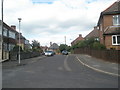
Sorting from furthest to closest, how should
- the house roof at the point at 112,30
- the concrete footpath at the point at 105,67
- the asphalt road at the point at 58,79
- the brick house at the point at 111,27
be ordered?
the brick house at the point at 111,27 → the house roof at the point at 112,30 → the concrete footpath at the point at 105,67 → the asphalt road at the point at 58,79

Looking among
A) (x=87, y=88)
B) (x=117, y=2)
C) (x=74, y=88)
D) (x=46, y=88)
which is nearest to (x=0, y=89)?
(x=46, y=88)

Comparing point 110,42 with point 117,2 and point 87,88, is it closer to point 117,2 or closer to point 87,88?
point 117,2

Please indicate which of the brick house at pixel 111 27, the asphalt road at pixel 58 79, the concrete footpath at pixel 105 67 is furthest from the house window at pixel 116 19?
the asphalt road at pixel 58 79

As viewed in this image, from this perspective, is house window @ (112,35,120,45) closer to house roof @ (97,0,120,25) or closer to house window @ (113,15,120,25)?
→ house window @ (113,15,120,25)

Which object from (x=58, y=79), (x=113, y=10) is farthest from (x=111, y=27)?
(x=58, y=79)

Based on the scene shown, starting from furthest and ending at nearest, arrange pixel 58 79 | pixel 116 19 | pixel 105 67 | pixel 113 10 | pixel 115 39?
pixel 113 10, pixel 116 19, pixel 115 39, pixel 105 67, pixel 58 79

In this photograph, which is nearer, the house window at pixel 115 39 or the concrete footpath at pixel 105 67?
the concrete footpath at pixel 105 67

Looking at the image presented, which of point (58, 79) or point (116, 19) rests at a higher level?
point (116, 19)

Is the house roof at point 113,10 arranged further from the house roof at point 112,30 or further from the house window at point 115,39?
the house window at point 115,39

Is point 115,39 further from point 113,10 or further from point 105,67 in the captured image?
point 105,67

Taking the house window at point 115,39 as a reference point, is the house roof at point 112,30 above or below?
above

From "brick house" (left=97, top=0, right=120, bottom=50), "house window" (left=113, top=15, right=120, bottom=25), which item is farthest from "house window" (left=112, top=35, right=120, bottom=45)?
"house window" (left=113, top=15, right=120, bottom=25)

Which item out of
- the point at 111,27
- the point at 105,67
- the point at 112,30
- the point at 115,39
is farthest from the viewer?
the point at 111,27

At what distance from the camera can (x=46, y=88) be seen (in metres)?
7.31
